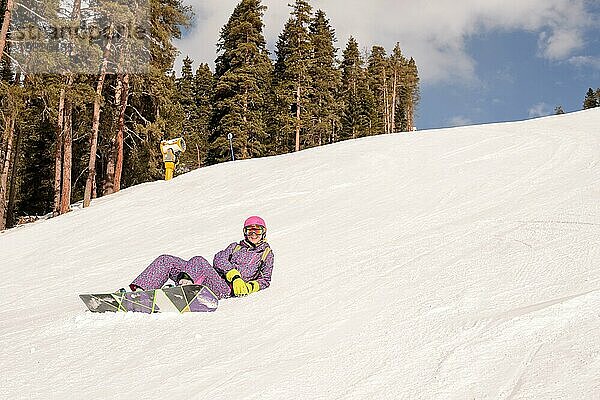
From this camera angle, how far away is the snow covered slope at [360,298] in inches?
132

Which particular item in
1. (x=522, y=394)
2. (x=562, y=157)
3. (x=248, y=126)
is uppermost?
(x=248, y=126)

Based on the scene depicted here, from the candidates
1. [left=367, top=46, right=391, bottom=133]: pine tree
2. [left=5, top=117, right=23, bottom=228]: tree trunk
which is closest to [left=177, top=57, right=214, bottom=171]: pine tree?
[left=367, top=46, right=391, bottom=133]: pine tree

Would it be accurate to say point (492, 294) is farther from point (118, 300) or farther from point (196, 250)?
point (196, 250)

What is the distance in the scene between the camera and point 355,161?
14234 mm

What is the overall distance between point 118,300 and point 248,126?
28438 mm

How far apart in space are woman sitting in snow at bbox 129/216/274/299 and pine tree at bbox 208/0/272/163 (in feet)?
87.8

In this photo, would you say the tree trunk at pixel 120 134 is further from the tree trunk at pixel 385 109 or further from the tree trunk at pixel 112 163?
the tree trunk at pixel 385 109

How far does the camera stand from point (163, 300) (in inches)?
207

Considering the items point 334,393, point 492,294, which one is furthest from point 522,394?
point 492,294

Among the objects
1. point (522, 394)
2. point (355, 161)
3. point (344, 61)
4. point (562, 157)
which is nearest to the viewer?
point (522, 394)

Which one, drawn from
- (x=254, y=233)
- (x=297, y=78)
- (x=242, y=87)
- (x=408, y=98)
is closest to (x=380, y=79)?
(x=408, y=98)

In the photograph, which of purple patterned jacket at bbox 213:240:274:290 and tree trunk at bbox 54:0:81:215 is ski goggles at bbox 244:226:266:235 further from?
tree trunk at bbox 54:0:81:215

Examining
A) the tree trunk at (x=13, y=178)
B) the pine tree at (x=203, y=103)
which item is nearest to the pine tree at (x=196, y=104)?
the pine tree at (x=203, y=103)

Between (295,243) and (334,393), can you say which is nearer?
(334,393)
